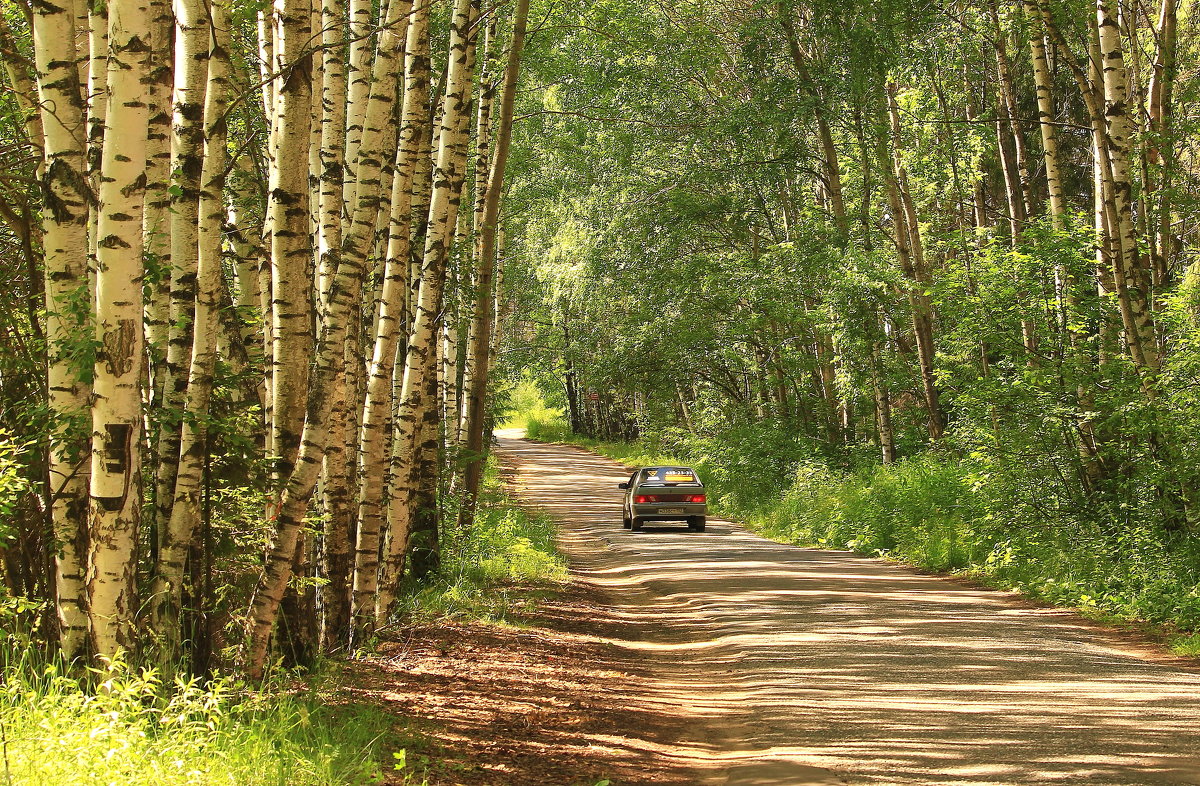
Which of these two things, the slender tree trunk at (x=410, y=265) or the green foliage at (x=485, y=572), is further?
the green foliage at (x=485, y=572)

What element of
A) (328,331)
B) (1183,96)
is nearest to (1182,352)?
(1183,96)

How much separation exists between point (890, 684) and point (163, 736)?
5.65 metres

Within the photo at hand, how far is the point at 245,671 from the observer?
6574 mm

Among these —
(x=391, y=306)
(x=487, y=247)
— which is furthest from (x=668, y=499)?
(x=391, y=306)

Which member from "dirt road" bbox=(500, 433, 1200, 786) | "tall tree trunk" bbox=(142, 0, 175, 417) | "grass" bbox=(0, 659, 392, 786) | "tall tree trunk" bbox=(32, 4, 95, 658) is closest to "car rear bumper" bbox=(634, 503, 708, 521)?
"dirt road" bbox=(500, 433, 1200, 786)

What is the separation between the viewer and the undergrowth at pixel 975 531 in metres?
11.6

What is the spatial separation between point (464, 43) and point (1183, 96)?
13.1 meters

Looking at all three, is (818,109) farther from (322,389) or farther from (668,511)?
(322,389)

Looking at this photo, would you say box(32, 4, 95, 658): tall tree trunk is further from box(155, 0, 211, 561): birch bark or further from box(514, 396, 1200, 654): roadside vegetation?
box(514, 396, 1200, 654): roadside vegetation

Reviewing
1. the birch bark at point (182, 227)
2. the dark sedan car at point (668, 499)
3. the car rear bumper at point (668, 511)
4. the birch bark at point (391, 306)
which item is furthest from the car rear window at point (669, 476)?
the birch bark at point (182, 227)

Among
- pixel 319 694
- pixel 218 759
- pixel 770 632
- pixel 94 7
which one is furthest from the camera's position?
pixel 770 632

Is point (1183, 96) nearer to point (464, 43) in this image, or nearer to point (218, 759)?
point (464, 43)

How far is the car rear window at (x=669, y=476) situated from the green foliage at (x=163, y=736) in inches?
721

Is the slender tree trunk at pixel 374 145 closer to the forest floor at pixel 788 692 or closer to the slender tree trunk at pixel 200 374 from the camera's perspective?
the slender tree trunk at pixel 200 374
